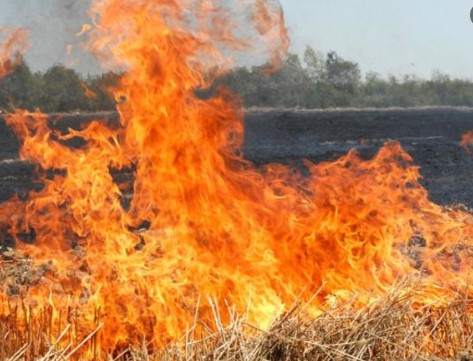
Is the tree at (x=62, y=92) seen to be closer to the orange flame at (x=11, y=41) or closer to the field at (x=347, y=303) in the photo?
the field at (x=347, y=303)

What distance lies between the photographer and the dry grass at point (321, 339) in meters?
4.02

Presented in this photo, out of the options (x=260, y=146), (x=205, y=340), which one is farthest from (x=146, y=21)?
(x=260, y=146)

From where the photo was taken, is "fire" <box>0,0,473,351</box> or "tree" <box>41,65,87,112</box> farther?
"tree" <box>41,65,87,112</box>

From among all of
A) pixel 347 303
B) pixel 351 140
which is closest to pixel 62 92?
pixel 351 140

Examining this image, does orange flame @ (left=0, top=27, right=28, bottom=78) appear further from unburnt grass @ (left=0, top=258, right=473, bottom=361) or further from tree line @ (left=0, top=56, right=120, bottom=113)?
tree line @ (left=0, top=56, right=120, bottom=113)

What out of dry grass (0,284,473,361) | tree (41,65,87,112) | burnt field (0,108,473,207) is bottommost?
dry grass (0,284,473,361)

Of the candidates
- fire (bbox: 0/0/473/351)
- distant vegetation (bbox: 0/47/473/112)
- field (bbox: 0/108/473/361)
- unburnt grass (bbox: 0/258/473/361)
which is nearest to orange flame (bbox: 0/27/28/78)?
fire (bbox: 0/0/473/351)

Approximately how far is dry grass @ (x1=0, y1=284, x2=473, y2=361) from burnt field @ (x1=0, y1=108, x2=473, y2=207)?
26.6 ft

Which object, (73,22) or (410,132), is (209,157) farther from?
(410,132)

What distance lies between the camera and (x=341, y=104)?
29906 millimetres

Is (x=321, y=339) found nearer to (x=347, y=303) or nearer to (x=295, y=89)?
(x=347, y=303)

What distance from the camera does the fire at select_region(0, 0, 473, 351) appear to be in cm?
537

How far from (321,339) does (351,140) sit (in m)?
16.3

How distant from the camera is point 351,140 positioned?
20141mm
